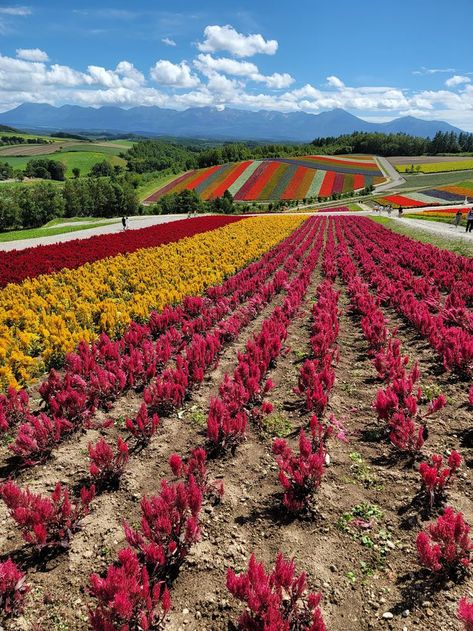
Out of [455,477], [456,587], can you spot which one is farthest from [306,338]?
[456,587]

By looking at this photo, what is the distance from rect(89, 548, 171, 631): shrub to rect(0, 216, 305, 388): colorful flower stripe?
4090 mm

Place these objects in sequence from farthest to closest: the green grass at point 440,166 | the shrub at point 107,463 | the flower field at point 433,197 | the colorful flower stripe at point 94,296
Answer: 1. the green grass at point 440,166
2. the flower field at point 433,197
3. the colorful flower stripe at point 94,296
4. the shrub at point 107,463

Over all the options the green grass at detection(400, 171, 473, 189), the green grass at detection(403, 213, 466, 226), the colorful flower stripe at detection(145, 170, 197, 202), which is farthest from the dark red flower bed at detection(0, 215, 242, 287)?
the green grass at detection(400, 171, 473, 189)

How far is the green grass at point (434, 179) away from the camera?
86000 mm

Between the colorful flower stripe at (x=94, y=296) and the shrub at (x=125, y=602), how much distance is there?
4.09m

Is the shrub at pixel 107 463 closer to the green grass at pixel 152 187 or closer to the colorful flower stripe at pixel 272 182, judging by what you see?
the colorful flower stripe at pixel 272 182

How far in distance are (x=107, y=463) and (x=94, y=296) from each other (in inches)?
291

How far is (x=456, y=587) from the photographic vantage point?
294 cm

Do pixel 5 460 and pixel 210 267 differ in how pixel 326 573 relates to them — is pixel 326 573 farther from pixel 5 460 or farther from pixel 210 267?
pixel 210 267

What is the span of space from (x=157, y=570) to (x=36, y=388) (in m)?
4.58

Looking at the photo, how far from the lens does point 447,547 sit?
2924 millimetres

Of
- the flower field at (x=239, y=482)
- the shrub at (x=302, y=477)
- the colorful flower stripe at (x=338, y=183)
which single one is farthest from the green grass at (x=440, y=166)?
the shrub at (x=302, y=477)

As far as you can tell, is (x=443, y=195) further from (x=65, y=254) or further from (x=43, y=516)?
(x=43, y=516)

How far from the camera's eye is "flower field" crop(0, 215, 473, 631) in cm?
281
